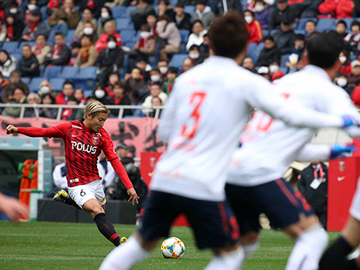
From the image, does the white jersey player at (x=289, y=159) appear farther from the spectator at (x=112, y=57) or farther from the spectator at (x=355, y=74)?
the spectator at (x=112, y=57)

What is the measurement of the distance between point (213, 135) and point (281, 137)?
1.00 metres

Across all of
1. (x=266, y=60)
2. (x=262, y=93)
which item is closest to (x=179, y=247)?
(x=262, y=93)

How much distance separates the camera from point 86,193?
31.5 ft

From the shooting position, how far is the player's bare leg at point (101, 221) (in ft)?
30.4

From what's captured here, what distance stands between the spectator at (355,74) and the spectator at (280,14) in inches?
124

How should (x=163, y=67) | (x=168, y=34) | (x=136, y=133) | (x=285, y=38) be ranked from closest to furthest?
1. (x=136, y=133)
2. (x=285, y=38)
3. (x=163, y=67)
4. (x=168, y=34)

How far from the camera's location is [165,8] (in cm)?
2141

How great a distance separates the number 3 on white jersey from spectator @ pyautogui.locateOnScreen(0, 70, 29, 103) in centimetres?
1622

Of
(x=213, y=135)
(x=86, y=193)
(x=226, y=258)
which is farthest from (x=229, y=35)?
(x=86, y=193)

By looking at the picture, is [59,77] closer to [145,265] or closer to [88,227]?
[88,227]

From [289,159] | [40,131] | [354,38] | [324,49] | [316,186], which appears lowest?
[316,186]

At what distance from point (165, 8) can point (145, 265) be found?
13.8 m

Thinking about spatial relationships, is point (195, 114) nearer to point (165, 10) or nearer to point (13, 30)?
point (165, 10)

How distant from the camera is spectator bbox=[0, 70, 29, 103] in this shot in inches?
799
